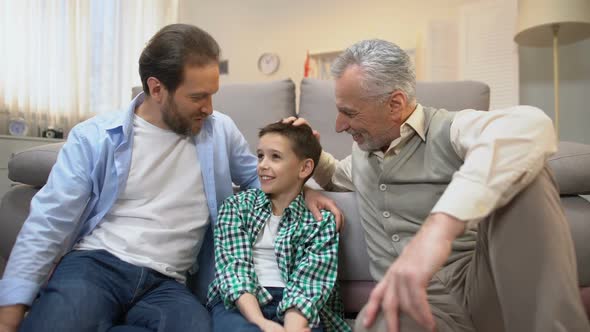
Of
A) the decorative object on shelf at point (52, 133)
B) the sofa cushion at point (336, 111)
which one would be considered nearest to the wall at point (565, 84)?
the sofa cushion at point (336, 111)

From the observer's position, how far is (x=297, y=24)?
3615 millimetres

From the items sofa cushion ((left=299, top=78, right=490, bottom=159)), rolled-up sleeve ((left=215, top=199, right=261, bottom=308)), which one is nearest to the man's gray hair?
rolled-up sleeve ((left=215, top=199, right=261, bottom=308))

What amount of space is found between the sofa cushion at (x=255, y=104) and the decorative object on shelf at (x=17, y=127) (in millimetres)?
1396

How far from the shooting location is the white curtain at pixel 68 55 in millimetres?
2629

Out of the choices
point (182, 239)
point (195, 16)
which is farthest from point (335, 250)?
point (195, 16)

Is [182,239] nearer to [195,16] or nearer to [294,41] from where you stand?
[294,41]

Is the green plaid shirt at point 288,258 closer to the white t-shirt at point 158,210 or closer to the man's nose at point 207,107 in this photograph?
the white t-shirt at point 158,210

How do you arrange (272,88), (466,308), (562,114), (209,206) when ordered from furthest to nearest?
1. (562,114)
2. (272,88)
3. (209,206)
4. (466,308)

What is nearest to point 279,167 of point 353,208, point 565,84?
point 353,208

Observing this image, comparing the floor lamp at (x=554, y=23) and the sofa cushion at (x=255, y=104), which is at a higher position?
the floor lamp at (x=554, y=23)

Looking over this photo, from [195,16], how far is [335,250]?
3283 mm

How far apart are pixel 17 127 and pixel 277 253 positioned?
2.26m

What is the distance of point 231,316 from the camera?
3.18ft

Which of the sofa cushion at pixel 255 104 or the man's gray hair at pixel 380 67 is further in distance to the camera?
the sofa cushion at pixel 255 104
